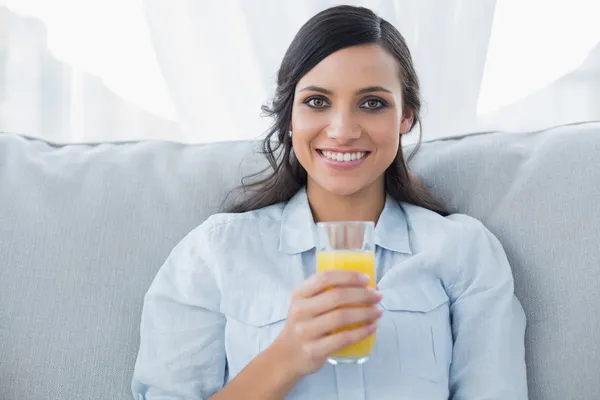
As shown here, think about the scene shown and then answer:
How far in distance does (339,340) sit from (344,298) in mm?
73

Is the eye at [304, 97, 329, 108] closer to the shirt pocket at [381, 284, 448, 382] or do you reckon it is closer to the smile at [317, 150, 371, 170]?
the smile at [317, 150, 371, 170]

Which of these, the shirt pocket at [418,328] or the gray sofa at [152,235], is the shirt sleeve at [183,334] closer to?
the gray sofa at [152,235]

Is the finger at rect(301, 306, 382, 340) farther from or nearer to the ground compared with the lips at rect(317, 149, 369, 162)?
nearer to the ground

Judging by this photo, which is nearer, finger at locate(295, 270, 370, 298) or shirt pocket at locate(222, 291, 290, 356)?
finger at locate(295, 270, 370, 298)

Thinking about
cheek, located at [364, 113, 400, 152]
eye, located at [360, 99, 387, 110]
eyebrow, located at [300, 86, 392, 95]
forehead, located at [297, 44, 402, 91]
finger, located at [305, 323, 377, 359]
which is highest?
forehead, located at [297, 44, 402, 91]

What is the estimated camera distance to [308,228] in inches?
62.4

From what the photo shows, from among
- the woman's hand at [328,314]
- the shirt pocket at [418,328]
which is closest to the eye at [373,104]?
the shirt pocket at [418,328]

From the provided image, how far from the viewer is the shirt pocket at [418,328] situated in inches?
56.2

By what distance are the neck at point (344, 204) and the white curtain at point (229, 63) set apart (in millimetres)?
836

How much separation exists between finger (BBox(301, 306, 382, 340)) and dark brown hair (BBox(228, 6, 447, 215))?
541mm

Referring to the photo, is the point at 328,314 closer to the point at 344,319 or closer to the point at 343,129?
Result: the point at 344,319

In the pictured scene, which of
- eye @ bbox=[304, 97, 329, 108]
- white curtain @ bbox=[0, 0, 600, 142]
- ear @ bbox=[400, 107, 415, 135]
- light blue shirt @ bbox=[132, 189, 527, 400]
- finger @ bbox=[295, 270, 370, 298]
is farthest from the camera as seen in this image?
white curtain @ bbox=[0, 0, 600, 142]

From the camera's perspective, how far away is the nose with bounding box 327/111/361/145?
4.80 feet

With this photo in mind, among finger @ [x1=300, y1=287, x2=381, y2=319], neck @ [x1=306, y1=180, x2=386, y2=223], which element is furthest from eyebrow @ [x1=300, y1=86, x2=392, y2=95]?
finger @ [x1=300, y1=287, x2=381, y2=319]
